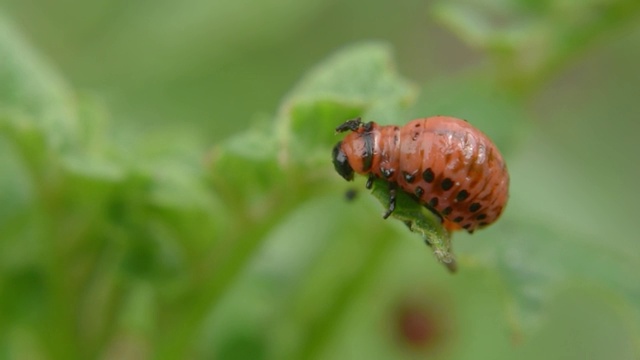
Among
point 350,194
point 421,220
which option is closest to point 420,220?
point 421,220

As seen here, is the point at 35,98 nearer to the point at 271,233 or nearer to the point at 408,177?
the point at 271,233

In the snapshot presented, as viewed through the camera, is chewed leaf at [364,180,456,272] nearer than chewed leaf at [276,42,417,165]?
Yes

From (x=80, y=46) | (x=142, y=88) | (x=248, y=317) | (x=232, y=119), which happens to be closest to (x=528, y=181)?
(x=232, y=119)

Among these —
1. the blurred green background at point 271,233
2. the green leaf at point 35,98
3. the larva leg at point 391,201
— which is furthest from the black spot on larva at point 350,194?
the green leaf at point 35,98

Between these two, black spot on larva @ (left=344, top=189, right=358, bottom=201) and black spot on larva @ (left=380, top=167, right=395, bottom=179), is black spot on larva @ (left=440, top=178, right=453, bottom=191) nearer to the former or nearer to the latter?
black spot on larva @ (left=380, top=167, right=395, bottom=179)

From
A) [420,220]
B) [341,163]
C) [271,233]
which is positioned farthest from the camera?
[271,233]

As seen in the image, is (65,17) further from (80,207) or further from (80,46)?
(80,207)

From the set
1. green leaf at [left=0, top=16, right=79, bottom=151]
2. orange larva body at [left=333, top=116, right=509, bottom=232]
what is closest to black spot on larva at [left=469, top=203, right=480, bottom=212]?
orange larva body at [left=333, top=116, right=509, bottom=232]
